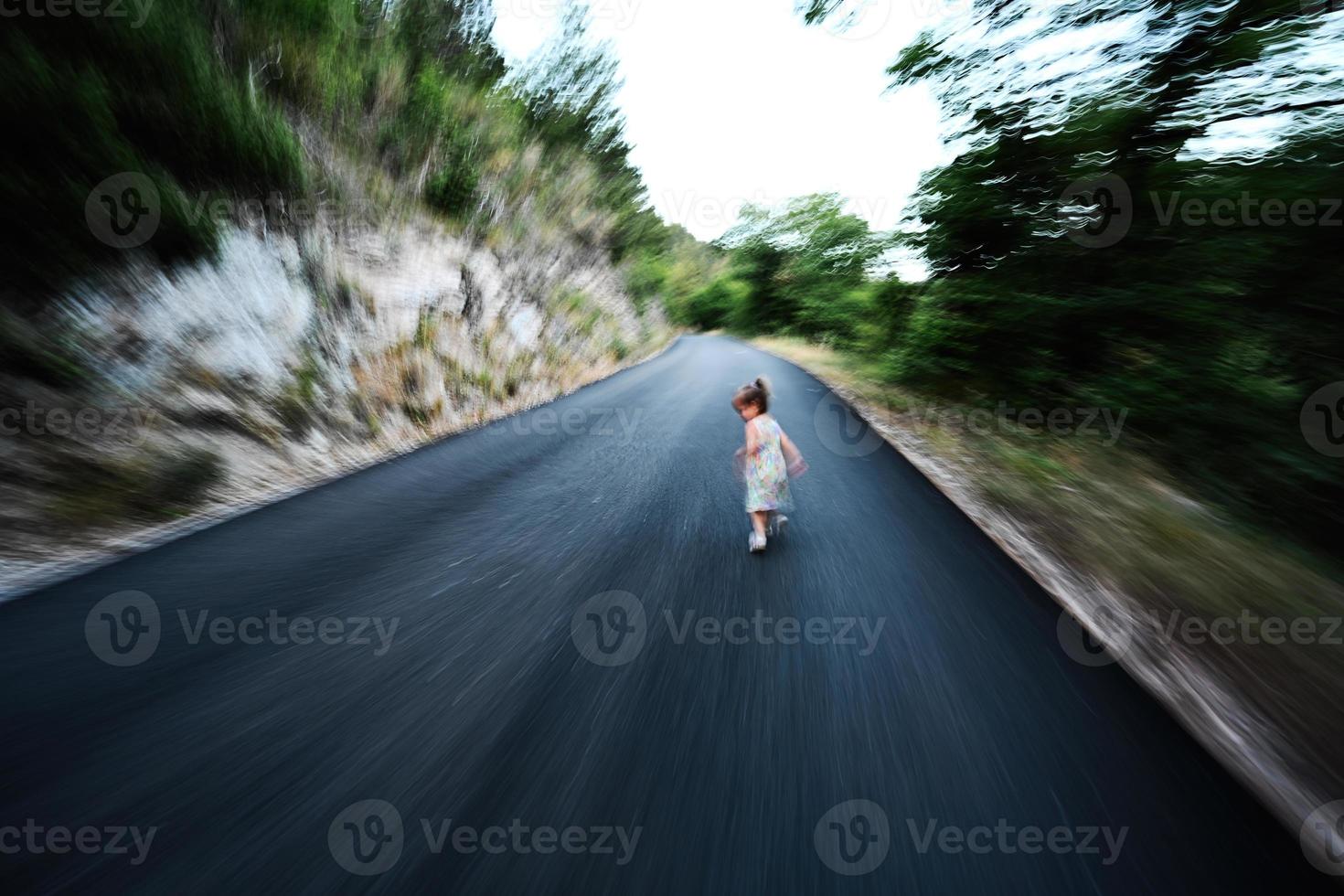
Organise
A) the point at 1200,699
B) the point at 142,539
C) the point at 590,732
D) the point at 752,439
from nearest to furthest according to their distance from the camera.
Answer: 1. the point at 590,732
2. the point at 1200,699
3. the point at 142,539
4. the point at 752,439

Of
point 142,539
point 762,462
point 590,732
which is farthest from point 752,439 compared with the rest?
point 142,539

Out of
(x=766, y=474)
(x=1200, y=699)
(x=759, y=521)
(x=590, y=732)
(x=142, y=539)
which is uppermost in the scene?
(x=142, y=539)

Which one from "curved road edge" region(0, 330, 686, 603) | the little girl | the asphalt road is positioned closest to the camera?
the asphalt road

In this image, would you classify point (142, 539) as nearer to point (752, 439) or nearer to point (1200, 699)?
point (752, 439)

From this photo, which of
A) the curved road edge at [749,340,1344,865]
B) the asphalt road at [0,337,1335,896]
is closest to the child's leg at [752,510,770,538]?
the asphalt road at [0,337,1335,896]

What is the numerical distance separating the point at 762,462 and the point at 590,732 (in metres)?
2.18

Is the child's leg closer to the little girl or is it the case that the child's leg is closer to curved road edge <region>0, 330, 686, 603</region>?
the little girl

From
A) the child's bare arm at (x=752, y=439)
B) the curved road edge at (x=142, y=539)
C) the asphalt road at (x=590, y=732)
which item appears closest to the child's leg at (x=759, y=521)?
the asphalt road at (x=590, y=732)

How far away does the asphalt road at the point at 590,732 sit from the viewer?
5.00ft

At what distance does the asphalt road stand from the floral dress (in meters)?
0.40

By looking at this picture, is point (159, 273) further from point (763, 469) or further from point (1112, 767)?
point (1112, 767)

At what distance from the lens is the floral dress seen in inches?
138

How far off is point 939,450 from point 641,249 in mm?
20784

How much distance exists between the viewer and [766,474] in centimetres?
351
